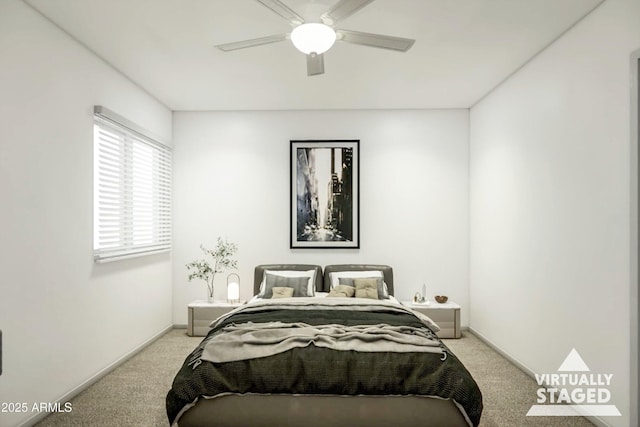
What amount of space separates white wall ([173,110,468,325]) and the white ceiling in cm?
35

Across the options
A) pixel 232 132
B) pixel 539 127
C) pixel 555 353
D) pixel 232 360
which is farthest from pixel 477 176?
pixel 232 360

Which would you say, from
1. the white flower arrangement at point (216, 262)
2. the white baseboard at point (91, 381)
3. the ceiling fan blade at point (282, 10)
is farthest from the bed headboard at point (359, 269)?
the ceiling fan blade at point (282, 10)

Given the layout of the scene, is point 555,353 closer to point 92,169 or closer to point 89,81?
point 92,169

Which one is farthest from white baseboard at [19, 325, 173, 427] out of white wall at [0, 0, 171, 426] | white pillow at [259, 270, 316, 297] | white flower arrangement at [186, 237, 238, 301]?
white pillow at [259, 270, 316, 297]

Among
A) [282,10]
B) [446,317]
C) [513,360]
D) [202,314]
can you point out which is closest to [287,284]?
[202,314]

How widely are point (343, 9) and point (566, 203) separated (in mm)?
2260

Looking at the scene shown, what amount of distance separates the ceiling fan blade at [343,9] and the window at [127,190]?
234cm

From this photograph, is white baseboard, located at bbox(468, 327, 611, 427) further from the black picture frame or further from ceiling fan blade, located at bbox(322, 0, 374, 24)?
ceiling fan blade, located at bbox(322, 0, 374, 24)

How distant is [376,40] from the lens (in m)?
2.70

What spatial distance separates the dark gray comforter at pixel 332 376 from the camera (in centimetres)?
261

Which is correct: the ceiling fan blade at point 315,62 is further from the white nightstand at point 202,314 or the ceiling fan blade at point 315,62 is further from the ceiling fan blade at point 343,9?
the white nightstand at point 202,314

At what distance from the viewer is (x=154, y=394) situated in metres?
3.44

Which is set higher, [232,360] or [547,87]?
[547,87]

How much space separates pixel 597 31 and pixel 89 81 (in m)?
3.92
